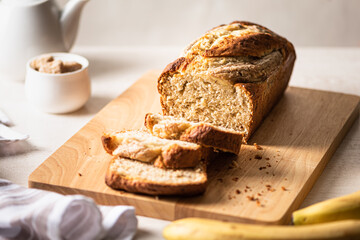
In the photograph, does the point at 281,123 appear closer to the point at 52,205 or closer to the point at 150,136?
the point at 150,136

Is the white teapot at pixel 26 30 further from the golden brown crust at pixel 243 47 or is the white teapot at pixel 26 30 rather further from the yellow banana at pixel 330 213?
the yellow banana at pixel 330 213

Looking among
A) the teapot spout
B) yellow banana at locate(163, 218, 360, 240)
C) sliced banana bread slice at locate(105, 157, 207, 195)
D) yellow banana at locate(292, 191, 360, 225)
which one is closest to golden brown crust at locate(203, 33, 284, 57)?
sliced banana bread slice at locate(105, 157, 207, 195)

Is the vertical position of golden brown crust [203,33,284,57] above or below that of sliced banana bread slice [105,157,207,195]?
above

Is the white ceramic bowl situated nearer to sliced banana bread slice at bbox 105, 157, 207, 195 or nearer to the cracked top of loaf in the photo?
the cracked top of loaf

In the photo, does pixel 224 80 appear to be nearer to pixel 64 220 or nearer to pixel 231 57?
pixel 231 57

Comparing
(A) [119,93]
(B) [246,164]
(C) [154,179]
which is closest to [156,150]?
(C) [154,179]

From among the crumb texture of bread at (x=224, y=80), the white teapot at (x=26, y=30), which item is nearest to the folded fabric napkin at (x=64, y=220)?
the crumb texture of bread at (x=224, y=80)

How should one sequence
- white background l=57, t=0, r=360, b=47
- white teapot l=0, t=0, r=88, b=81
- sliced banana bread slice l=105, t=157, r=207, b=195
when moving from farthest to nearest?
1. white background l=57, t=0, r=360, b=47
2. white teapot l=0, t=0, r=88, b=81
3. sliced banana bread slice l=105, t=157, r=207, b=195
